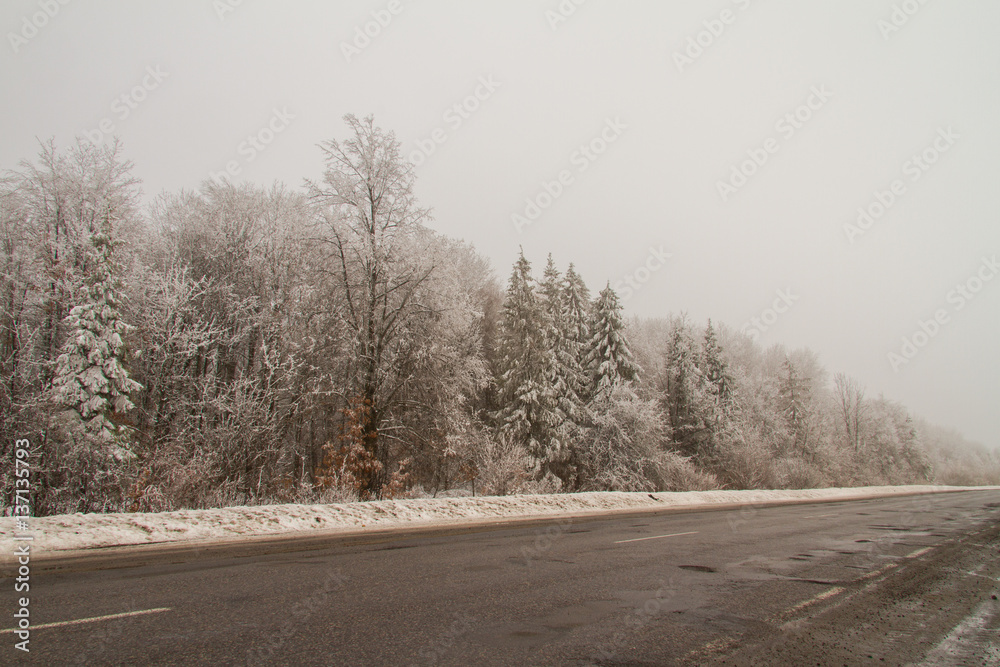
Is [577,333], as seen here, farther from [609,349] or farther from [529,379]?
[529,379]

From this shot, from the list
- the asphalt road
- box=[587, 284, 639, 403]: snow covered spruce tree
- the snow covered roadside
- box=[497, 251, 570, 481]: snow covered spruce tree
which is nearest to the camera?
the asphalt road

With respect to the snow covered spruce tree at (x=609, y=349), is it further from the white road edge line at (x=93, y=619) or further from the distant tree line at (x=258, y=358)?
the white road edge line at (x=93, y=619)

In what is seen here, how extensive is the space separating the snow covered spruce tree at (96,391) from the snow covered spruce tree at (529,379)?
1882cm

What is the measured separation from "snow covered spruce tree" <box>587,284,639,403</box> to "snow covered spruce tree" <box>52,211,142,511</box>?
25301 mm

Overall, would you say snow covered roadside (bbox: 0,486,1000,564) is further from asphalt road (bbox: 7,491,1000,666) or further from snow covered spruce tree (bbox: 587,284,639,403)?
snow covered spruce tree (bbox: 587,284,639,403)

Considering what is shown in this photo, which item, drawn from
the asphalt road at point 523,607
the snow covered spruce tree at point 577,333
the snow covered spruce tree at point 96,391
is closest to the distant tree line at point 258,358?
the snow covered spruce tree at point 96,391

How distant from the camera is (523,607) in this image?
532 centimetres

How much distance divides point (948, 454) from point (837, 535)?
109m

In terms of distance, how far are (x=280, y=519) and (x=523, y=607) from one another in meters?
8.80

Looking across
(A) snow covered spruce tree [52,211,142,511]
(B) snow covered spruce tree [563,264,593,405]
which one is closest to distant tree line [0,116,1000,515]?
(A) snow covered spruce tree [52,211,142,511]

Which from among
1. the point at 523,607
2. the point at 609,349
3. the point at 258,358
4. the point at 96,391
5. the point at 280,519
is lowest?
the point at 280,519

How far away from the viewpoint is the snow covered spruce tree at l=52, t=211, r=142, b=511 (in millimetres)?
16547

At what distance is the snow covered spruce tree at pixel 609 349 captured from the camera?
35344 mm

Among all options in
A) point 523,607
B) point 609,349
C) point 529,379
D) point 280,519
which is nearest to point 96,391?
point 280,519
